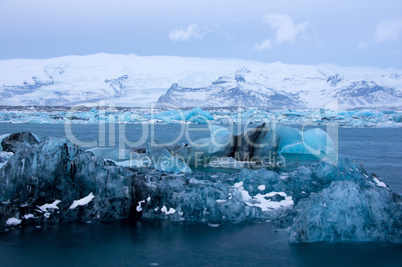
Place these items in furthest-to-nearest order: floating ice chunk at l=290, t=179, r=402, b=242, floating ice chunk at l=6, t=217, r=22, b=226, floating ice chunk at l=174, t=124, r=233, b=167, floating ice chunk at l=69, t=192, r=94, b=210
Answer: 1. floating ice chunk at l=174, t=124, r=233, b=167
2. floating ice chunk at l=69, t=192, r=94, b=210
3. floating ice chunk at l=6, t=217, r=22, b=226
4. floating ice chunk at l=290, t=179, r=402, b=242

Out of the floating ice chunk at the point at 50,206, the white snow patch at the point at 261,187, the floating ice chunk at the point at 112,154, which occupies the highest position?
the floating ice chunk at the point at 112,154

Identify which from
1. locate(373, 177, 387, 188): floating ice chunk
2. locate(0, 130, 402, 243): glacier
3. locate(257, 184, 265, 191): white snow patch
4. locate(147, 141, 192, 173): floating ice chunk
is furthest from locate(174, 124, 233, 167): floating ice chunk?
locate(373, 177, 387, 188): floating ice chunk

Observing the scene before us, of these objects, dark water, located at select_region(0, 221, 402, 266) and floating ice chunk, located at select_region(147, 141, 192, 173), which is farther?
floating ice chunk, located at select_region(147, 141, 192, 173)

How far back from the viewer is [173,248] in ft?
15.4

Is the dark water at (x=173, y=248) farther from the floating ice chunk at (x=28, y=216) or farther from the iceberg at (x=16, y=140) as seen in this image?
the iceberg at (x=16, y=140)

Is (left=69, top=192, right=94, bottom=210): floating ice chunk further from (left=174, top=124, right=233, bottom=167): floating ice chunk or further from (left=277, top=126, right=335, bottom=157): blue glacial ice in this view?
(left=277, top=126, right=335, bottom=157): blue glacial ice

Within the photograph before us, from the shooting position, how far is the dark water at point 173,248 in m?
4.34

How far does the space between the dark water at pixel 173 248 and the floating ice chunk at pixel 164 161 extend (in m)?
3.09

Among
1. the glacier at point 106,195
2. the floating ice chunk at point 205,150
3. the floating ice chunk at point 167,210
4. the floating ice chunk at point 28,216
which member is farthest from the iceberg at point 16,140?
the floating ice chunk at point 167,210

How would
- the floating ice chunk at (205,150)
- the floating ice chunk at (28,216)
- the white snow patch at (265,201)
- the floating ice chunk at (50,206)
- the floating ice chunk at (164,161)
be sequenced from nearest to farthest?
1. the floating ice chunk at (28,216)
2. the floating ice chunk at (50,206)
3. the white snow patch at (265,201)
4. the floating ice chunk at (164,161)
5. the floating ice chunk at (205,150)

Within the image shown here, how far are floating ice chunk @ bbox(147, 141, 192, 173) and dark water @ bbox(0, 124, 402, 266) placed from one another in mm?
3086

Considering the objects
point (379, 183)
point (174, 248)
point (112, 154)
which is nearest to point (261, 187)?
point (379, 183)

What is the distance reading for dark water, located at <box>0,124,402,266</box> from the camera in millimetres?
4340

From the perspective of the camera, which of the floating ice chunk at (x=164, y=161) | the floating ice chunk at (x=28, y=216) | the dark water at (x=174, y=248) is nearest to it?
the dark water at (x=174, y=248)
